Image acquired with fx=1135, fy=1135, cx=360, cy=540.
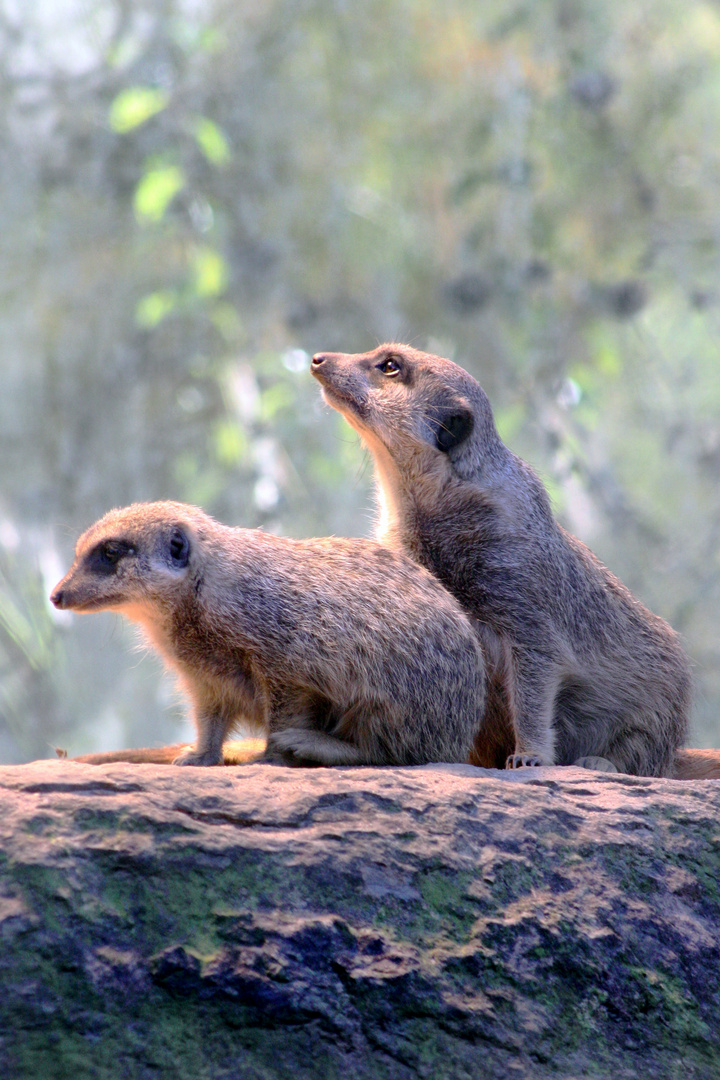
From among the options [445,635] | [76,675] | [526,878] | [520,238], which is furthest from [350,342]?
[526,878]

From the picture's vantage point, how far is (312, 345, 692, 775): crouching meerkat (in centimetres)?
362

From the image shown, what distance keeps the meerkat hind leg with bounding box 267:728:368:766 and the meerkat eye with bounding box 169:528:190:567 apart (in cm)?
58

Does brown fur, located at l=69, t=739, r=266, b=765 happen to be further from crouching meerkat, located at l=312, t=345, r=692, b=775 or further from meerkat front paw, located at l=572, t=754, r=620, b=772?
meerkat front paw, located at l=572, t=754, r=620, b=772

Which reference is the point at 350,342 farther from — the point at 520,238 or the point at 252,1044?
the point at 252,1044

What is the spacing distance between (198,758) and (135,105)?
7148 mm

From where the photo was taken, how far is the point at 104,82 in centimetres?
902

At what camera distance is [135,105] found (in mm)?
8969

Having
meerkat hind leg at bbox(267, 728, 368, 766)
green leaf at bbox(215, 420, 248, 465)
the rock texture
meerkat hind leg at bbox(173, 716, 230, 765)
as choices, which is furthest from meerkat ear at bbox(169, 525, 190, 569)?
green leaf at bbox(215, 420, 248, 465)

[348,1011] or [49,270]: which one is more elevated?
[49,270]

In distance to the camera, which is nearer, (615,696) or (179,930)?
(179,930)

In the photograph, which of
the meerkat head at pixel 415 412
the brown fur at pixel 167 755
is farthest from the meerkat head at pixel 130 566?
the meerkat head at pixel 415 412

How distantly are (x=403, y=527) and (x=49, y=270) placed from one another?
608cm

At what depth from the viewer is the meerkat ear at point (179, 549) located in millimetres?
3279

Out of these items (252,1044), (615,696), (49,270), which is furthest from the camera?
(49,270)
